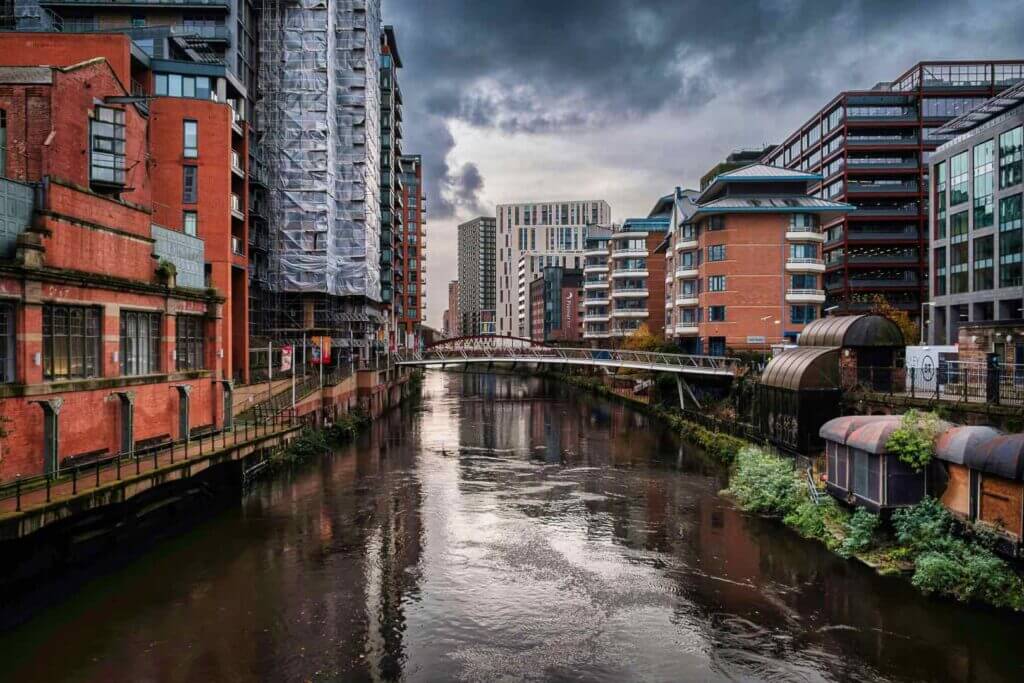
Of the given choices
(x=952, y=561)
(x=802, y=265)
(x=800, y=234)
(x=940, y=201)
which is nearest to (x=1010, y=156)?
(x=940, y=201)

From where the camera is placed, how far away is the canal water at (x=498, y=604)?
16500mm

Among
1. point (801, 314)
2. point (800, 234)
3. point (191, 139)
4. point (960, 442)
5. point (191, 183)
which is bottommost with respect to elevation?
point (960, 442)

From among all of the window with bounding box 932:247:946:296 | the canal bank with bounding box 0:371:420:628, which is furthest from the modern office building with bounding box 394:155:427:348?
the canal bank with bounding box 0:371:420:628

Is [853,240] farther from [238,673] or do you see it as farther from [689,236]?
[238,673]

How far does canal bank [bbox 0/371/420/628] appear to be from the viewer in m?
19.1

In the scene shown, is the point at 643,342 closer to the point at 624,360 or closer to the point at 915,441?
the point at 624,360

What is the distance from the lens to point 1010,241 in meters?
57.8

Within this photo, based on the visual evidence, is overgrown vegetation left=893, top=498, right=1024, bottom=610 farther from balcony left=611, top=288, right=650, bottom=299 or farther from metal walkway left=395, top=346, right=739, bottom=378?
balcony left=611, top=288, right=650, bottom=299

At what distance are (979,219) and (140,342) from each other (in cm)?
6435

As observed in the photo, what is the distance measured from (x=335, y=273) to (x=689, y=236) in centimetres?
3445

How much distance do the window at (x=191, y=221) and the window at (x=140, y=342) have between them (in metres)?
19.5

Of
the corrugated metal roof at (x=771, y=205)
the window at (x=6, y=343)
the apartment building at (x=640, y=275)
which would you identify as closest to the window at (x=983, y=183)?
the corrugated metal roof at (x=771, y=205)

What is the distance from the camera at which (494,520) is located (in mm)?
28969

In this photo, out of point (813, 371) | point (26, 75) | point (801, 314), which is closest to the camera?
point (26, 75)
